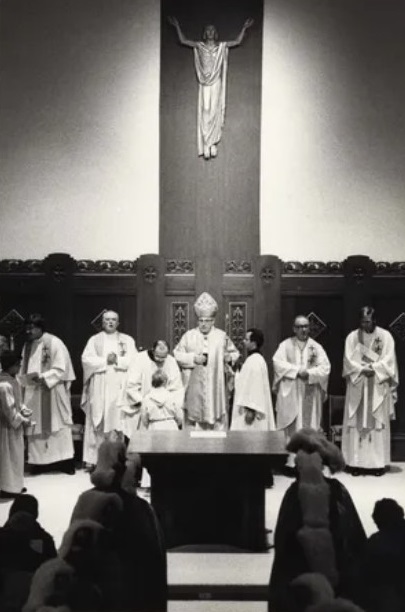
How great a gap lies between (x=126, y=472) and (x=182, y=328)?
6.37 meters

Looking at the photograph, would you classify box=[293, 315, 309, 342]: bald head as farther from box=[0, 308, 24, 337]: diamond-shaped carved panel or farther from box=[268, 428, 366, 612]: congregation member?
box=[268, 428, 366, 612]: congregation member

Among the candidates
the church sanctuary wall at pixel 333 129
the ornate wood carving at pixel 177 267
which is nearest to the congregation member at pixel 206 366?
the ornate wood carving at pixel 177 267

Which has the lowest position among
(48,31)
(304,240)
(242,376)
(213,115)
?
(242,376)

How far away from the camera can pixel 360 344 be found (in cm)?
1076

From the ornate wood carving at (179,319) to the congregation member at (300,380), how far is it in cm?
126

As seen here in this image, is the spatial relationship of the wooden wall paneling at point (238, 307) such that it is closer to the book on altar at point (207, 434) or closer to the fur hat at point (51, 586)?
the book on altar at point (207, 434)

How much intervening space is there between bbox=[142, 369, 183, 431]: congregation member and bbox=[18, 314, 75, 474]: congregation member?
1.67 meters

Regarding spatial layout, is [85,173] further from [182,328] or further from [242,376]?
[242,376]

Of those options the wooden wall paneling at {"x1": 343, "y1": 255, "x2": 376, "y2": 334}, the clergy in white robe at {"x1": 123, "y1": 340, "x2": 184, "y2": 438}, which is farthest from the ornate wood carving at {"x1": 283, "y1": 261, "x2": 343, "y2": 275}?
the clergy in white robe at {"x1": 123, "y1": 340, "x2": 184, "y2": 438}

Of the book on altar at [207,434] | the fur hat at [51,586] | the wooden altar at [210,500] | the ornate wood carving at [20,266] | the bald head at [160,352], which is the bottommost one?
the wooden altar at [210,500]

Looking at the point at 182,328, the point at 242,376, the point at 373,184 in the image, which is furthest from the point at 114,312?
the point at 373,184

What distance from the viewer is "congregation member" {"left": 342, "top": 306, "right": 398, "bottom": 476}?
1049cm

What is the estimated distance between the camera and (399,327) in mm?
11398

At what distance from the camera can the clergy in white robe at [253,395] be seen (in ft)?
→ 32.0
